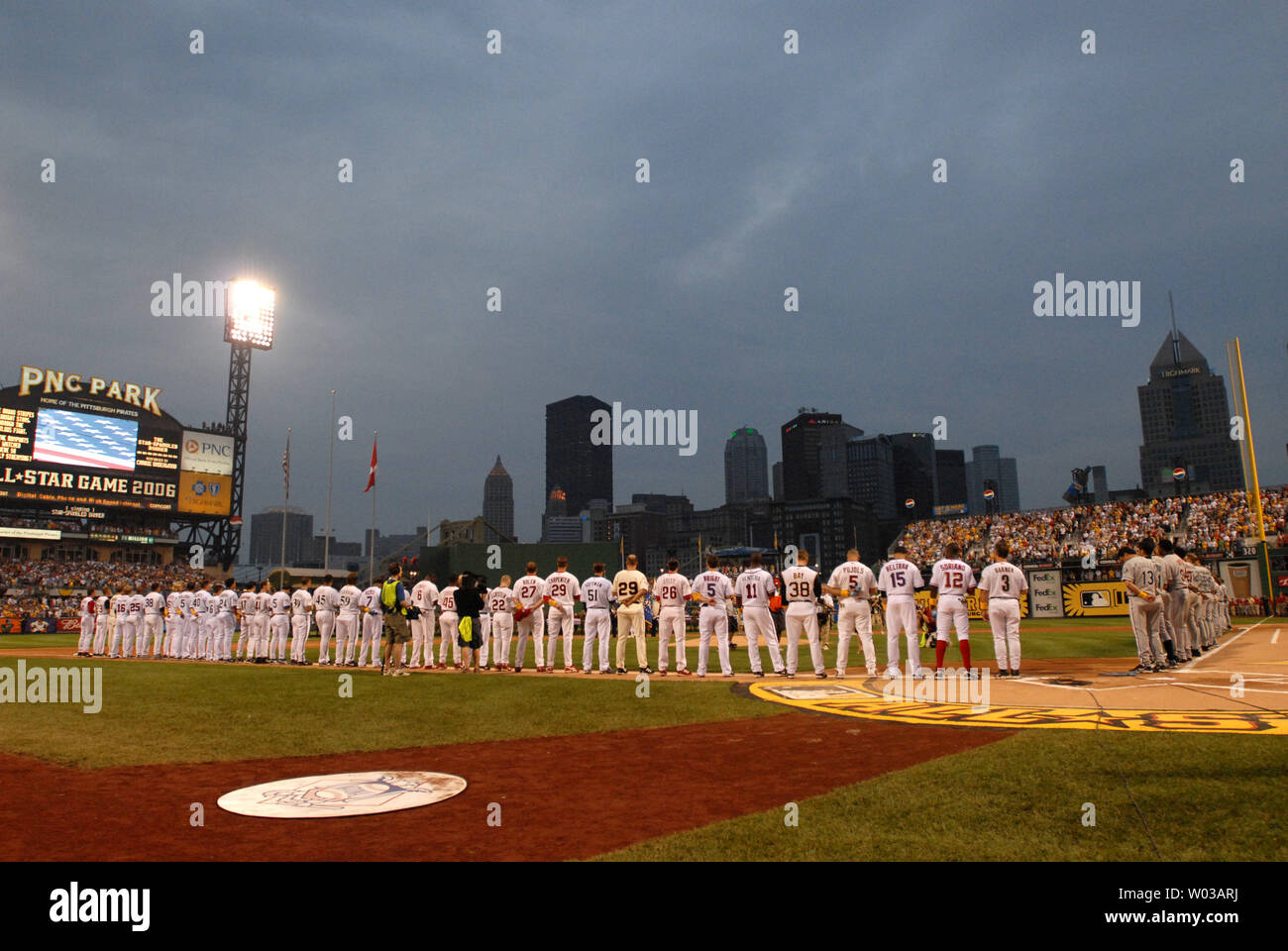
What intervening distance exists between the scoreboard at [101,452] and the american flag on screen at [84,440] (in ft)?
0.21

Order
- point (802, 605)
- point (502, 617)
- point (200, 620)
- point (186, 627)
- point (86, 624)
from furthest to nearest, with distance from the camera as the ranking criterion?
point (186, 627), point (86, 624), point (200, 620), point (502, 617), point (802, 605)

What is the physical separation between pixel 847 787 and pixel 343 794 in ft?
13.9

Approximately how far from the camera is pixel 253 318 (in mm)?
65938

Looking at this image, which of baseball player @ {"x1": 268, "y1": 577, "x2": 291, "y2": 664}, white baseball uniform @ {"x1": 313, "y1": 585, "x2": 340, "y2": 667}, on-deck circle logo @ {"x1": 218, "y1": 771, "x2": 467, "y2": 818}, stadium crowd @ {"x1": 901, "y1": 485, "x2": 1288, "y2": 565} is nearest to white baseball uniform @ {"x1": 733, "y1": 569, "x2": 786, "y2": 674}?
on-deck circle logo @ {"x1": 218, "y1": 771, "x2": 467, "y2": 818}

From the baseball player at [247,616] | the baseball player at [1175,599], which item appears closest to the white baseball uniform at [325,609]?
the baseball player at [247,616]

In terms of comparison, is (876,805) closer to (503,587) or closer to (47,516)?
(503,587)

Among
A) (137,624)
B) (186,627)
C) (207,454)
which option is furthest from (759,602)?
(207,454)

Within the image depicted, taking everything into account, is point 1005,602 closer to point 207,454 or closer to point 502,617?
point 502,617

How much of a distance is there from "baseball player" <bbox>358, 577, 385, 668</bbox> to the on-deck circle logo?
13.4m

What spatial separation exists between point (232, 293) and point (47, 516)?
912 inches

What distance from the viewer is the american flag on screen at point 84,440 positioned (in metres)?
58.0

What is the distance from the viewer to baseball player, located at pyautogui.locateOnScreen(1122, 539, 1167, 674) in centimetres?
1293

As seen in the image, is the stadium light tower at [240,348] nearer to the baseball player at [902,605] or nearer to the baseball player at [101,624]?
the baseball player at [101,624]
